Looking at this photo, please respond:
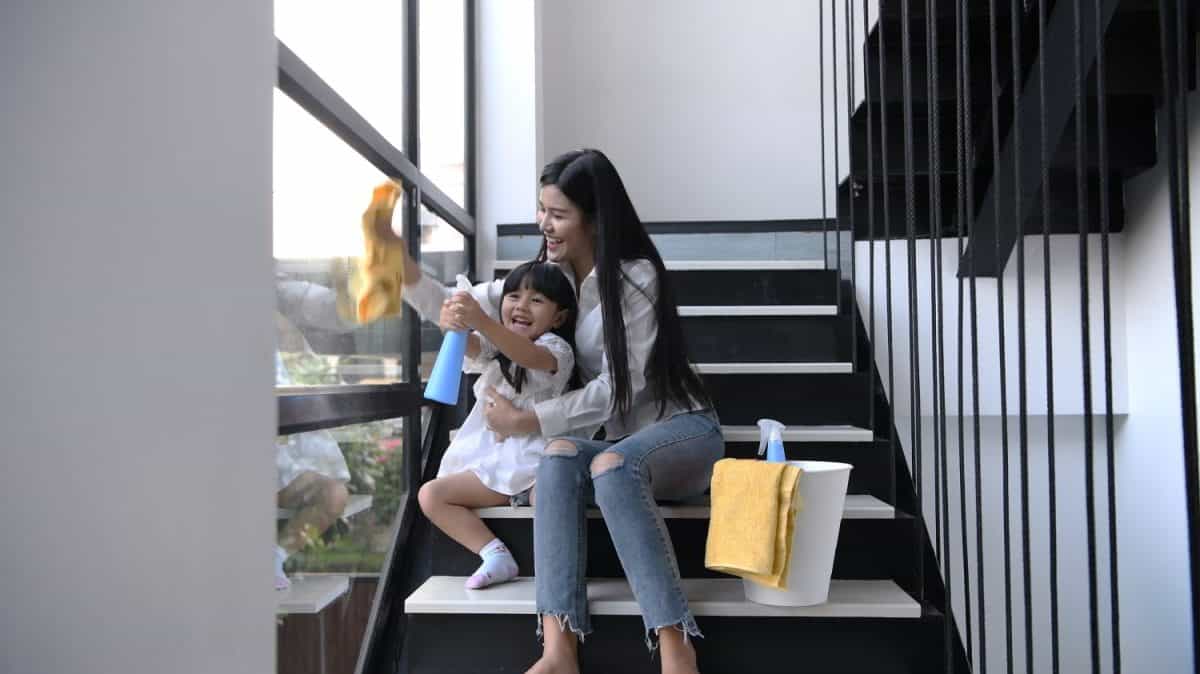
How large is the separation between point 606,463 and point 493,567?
0.34m

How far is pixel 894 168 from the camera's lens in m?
2.38

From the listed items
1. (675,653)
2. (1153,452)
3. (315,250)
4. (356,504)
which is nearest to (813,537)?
(675,653)

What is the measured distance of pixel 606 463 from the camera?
1587 mm

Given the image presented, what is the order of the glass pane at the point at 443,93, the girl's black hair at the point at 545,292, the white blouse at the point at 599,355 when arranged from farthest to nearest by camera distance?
the glass pane at the point at 443,93 → the girl's black hair at the point at 545,292 → the white blouse at the point at 599,355

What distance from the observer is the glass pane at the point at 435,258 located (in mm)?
2166

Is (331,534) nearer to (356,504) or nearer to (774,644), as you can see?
(356,504)

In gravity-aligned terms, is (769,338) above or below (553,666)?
above

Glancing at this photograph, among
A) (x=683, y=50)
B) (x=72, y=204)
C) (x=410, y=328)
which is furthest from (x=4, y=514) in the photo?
(x=683, y=50)

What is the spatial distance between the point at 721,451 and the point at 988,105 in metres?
1.27

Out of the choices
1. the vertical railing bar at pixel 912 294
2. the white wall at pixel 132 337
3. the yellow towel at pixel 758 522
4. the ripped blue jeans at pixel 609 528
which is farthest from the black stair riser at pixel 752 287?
the white wall at pixel 132 337

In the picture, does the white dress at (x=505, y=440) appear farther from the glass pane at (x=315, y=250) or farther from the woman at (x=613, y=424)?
the glass pane at (x=315, y=250)

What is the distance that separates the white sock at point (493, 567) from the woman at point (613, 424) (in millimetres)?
192

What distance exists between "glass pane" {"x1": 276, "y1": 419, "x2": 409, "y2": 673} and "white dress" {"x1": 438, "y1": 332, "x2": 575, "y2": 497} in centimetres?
15

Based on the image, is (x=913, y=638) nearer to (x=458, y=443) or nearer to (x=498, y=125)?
(x=458, y=443)
